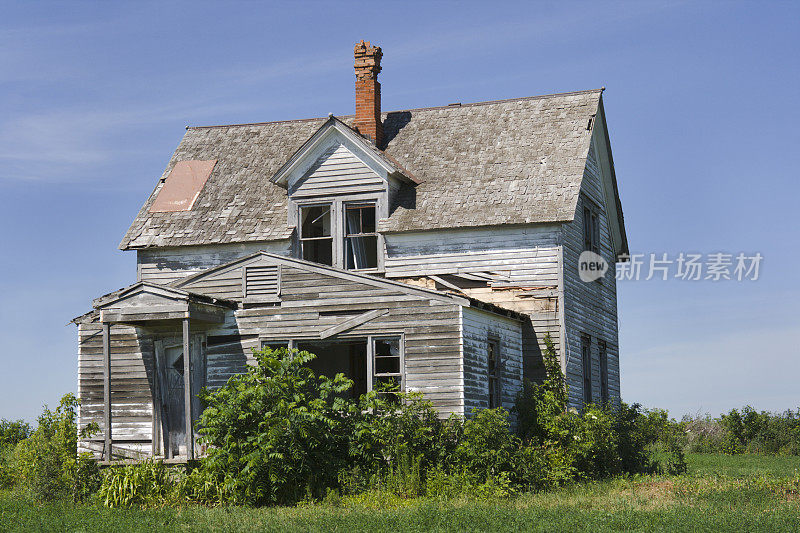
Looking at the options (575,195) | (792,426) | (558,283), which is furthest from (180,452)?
(792,426)

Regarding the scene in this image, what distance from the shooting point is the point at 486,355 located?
20.2 m

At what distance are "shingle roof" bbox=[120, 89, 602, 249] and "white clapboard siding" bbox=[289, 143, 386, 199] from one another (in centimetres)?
84

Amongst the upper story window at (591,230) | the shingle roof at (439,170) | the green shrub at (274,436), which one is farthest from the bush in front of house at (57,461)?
the upper story window at (591,230)

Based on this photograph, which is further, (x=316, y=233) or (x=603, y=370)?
(x=603, y=370)

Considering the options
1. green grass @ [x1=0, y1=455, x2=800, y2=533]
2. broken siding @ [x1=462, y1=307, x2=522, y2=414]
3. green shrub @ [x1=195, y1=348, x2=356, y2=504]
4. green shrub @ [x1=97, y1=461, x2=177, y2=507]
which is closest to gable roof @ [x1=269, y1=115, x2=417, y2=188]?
broken siding @ [x1=462, y1=307, x2=522, y2=414]

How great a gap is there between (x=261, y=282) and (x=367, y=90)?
27.6 ft

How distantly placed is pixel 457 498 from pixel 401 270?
26.8 ft

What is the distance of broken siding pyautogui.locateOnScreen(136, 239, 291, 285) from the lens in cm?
2491

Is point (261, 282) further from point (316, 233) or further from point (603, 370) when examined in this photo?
point (603, 370)

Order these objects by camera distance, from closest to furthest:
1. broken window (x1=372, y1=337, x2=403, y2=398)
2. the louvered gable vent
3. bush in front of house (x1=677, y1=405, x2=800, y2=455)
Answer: broken window (x1=372, y1=337, x2=403, y2=398)
the louvered gable vent
bush in front of house (x1=677, y1=405, x2=800, y2=455)

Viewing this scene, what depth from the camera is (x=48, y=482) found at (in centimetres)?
1853

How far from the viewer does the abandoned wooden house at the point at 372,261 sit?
19562 mm

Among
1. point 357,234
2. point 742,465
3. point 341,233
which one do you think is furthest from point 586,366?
point 341,233

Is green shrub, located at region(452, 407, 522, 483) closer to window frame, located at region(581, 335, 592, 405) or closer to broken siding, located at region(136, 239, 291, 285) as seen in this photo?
window frame, located at region(581, 335, 592, 405)
